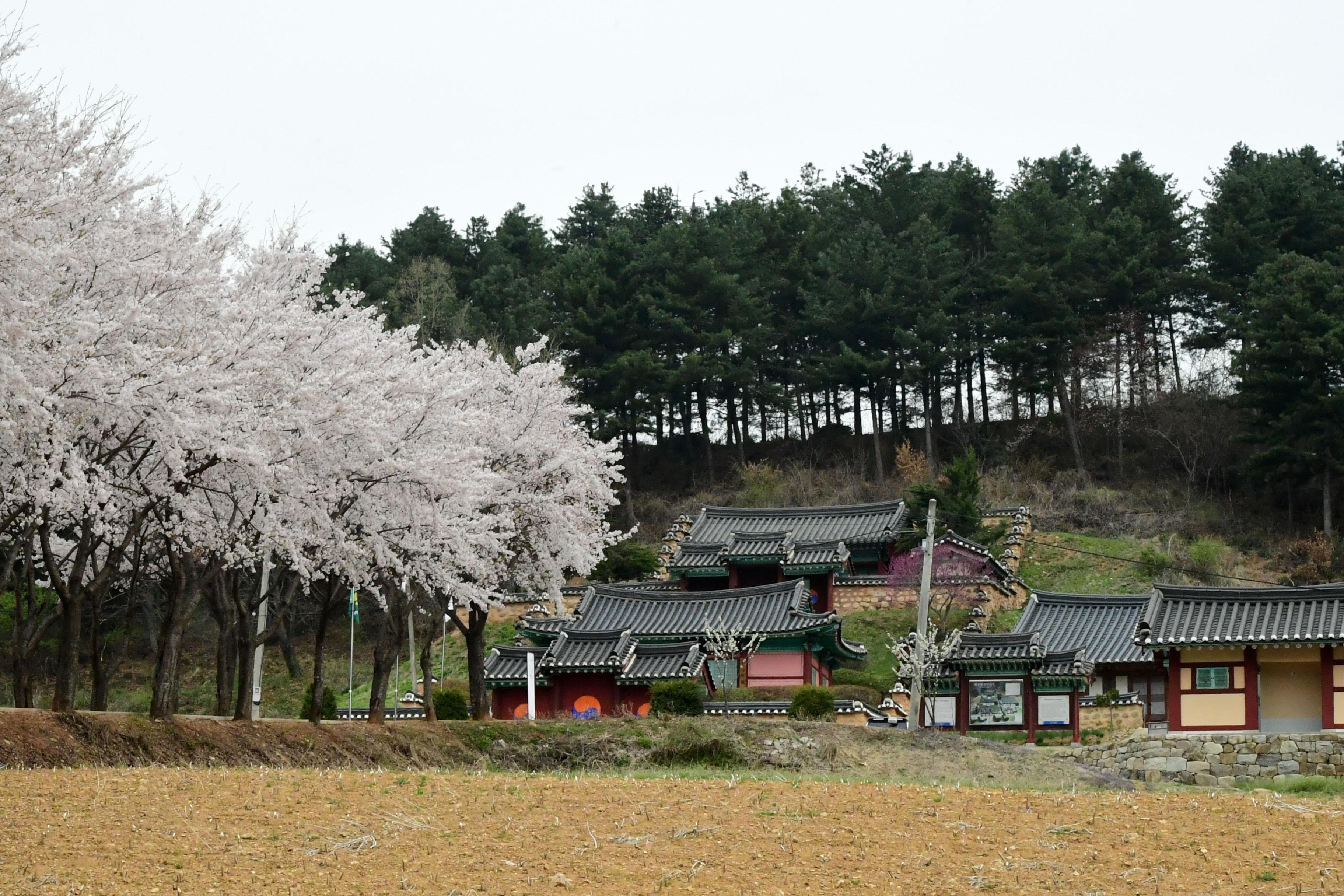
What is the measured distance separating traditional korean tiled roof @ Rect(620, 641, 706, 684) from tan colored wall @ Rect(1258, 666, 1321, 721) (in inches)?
504

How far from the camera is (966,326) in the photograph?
61.9 m

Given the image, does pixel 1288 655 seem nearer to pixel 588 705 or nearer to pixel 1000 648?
pixel 1000 648

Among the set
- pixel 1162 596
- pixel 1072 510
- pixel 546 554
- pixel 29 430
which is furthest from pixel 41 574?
pixel 1072 510

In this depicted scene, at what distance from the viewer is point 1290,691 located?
31.6 meters

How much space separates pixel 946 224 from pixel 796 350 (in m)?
9.43

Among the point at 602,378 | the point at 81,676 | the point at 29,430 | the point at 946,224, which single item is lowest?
the point at 81,676

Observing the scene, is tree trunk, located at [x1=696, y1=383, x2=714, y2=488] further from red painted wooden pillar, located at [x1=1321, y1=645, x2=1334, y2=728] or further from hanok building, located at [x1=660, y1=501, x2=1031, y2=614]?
Answer: red painted wooden pillar, located at [x1=1321, y1=645, x2=1334, y2=728]

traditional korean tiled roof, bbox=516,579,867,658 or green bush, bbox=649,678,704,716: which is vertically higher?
traditional korean tiled roof, bbox=516,579,867,658

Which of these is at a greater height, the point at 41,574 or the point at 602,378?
the point at 602,378

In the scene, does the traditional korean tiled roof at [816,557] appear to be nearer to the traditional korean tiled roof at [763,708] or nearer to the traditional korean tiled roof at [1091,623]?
the traditional korean tiled roof at [1091,623]

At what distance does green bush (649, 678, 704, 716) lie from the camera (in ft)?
112

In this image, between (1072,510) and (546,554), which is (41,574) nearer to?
(546,554)

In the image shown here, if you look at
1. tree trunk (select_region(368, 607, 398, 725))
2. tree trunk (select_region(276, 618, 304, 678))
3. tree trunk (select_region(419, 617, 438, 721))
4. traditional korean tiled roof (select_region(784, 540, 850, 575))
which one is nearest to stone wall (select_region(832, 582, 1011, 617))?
traditional korean tiled roof (select_region(784, 540, 850, 575))

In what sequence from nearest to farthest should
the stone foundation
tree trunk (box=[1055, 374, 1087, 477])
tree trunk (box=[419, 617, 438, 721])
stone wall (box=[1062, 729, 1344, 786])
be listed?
1. tree trunk (box=[419, 617, 438, 721])
2. stone wall (box=[1062, 729, 1344, 786])
3. the stone foundation
4. tree trunk (box=[1055, 374, 1087, 477])
